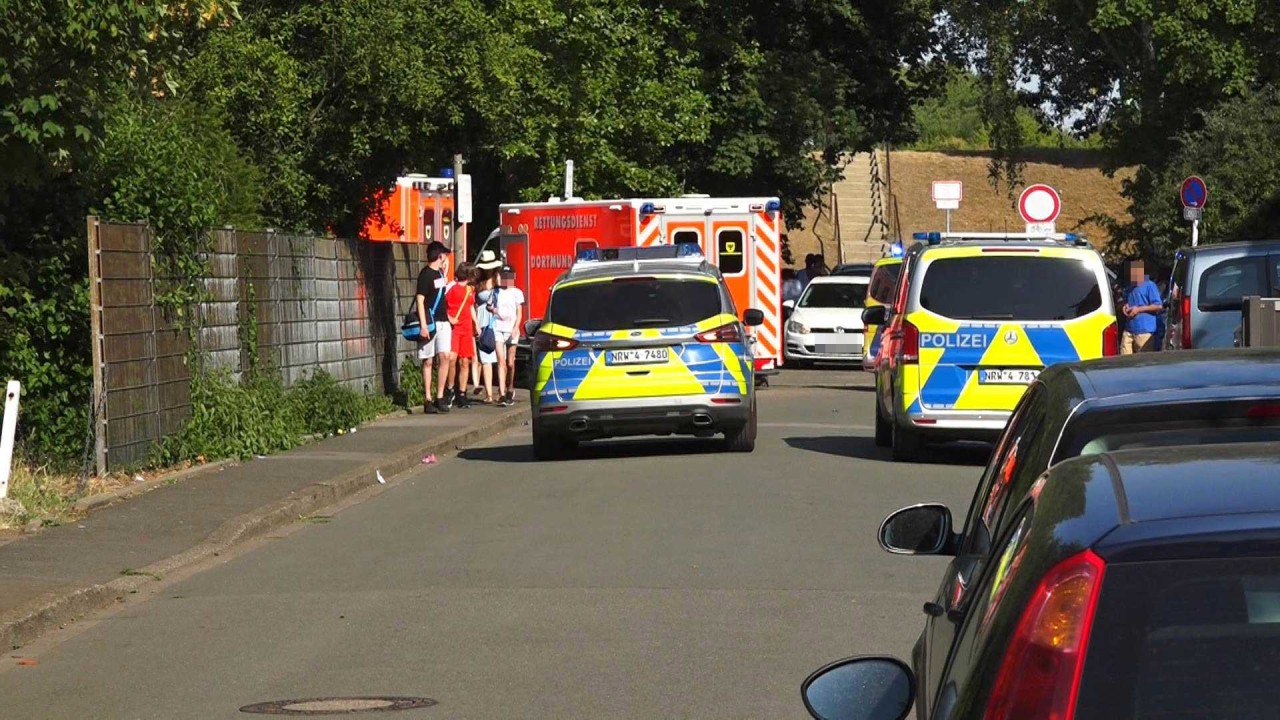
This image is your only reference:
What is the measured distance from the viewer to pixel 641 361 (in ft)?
60.6

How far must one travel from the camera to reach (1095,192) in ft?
265

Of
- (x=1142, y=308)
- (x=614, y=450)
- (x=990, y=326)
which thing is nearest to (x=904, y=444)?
(x=990, y=326)

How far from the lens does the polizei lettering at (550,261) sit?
3119 centimetres

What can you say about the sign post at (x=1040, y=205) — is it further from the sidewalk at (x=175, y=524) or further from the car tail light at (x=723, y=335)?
the car tail light at (x=723, y=335)

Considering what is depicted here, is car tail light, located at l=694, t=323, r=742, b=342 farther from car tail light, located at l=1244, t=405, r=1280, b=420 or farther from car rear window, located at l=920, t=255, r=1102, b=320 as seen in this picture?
car tail light, located at l=1244, t=405, r=1280, b=420

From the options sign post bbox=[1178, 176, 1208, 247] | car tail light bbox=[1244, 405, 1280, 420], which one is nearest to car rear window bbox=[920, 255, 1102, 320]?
car tail light bbox=[1244, 405, 1280, 420]

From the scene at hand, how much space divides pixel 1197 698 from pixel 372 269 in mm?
24364

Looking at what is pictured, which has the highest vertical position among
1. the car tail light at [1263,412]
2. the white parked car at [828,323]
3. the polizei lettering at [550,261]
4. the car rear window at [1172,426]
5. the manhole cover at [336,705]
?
the polizei lettering at [550,261]

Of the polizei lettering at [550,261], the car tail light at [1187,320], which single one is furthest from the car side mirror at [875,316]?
the polizei lettering at [550,261]

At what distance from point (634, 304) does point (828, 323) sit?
1709 cm

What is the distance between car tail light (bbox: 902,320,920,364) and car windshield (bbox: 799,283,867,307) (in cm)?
1826

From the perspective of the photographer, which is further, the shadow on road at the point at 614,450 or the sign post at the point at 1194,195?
the sign post at the point at 1194,195

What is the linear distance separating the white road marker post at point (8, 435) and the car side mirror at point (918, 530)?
31.7 ft

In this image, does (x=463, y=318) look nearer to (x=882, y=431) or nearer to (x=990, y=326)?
(x=882, y=431)
